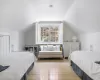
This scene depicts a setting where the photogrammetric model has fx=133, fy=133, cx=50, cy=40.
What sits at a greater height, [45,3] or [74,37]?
[45,3]

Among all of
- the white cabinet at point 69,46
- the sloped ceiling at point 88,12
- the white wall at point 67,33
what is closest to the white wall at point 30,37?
the white wall at point 67,33

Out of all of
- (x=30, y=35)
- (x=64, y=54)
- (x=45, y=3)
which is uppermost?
(x=45, y=3)

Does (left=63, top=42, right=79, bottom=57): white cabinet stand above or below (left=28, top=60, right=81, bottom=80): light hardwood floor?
above

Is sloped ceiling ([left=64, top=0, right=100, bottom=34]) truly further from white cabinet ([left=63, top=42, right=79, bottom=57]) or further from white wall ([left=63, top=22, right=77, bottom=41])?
white wall ([left=63, top=22, right=77, bottom=41])

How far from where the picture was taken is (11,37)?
5359 millimetres

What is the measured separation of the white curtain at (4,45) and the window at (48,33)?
2527mm

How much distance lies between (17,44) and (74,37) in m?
3.14

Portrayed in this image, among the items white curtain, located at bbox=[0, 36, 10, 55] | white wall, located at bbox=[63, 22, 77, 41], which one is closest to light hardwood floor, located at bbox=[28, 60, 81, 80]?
white curtain, located at bbox=[0, 36, 10, 55]

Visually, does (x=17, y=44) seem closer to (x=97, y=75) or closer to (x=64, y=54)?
(x=64, y=54)

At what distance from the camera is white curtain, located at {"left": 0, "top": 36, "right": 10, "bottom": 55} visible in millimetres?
4488

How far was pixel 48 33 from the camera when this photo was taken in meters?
7.70

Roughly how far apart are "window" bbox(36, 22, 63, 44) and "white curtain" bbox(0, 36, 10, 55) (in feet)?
8.29

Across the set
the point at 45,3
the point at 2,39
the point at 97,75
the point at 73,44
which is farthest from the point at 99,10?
the point at 73,44

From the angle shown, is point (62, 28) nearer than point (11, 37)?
No
